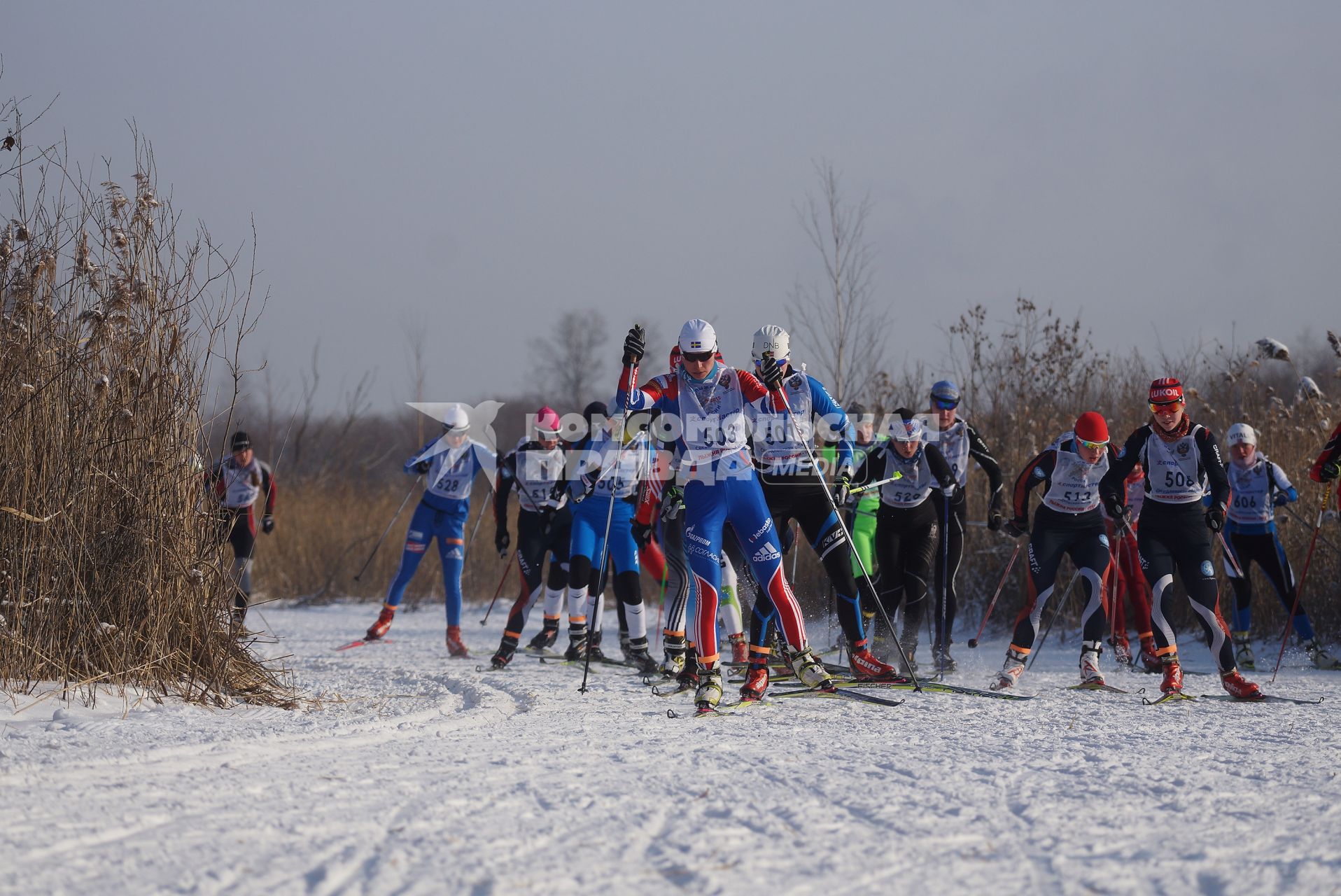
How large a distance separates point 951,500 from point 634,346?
3.83 m

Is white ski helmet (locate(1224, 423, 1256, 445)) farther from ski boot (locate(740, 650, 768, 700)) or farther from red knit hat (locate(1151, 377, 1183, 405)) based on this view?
ski boot (locate(740, 650, 768, 700))

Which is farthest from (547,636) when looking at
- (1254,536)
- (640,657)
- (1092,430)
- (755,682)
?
(1254,536)

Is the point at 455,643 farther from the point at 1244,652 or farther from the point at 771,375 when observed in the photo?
the point at 1244,652

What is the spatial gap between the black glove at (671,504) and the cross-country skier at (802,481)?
0.60 metres

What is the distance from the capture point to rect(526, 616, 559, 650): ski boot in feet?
38.4

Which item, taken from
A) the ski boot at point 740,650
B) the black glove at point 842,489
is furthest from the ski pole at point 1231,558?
the ski boot at point 740,650

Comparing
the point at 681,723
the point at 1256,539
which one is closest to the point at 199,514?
the point at 681,723

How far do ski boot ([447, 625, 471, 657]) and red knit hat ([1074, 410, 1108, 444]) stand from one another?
5783 mm

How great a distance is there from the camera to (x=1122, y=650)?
10.4 metres

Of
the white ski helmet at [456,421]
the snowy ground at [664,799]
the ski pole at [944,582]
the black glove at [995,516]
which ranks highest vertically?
the white ski helmet at [456,421]

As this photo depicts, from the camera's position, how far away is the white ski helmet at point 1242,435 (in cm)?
1119

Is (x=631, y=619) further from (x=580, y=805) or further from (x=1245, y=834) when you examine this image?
(x=1245, y=834)

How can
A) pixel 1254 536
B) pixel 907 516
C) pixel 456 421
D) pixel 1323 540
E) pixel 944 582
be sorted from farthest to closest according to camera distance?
pixel 456 421, pixel 1323 540, pixel 1254 536, pixel 944 582, pixel 907 516

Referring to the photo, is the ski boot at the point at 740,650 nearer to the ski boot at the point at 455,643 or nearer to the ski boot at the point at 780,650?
the ski boot at the point at 780,650
